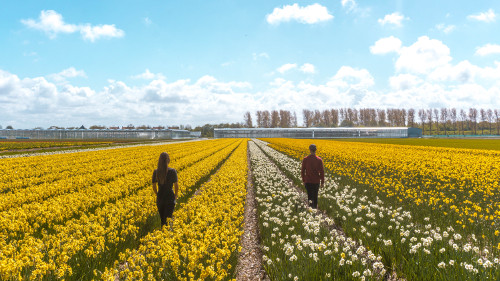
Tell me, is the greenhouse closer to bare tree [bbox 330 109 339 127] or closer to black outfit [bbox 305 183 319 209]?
bare tree [bbox 330 109 339 127]

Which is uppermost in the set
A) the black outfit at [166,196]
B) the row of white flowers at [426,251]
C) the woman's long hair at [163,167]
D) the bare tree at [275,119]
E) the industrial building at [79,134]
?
the bare tree at [275,119]

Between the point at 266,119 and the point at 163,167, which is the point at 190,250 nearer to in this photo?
the point at 163,167

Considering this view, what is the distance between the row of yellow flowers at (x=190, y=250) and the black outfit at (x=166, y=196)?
17.1 inches

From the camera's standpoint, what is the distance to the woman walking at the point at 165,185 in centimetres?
764

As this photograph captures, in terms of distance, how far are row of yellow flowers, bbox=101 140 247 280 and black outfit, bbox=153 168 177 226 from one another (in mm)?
434

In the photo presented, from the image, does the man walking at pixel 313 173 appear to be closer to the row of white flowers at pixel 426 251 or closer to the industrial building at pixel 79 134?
the row of white flowers at pixel 426 251

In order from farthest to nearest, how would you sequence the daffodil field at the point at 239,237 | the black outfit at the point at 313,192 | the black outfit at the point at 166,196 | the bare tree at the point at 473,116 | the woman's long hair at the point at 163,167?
the bare tree at the point at 473,116 < the black outfit at the point at 313,192 < the black outfit at the point at 166,196 < the woman's long hair at the point at 163,167 < the daffodil field at the point at 239,237

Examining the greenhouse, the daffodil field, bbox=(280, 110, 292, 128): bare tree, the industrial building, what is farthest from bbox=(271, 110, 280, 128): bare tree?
the daffodil field

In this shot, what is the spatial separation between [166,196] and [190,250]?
2700 mm

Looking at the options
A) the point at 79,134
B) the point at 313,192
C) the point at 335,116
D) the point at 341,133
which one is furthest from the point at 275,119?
the point at 313,192

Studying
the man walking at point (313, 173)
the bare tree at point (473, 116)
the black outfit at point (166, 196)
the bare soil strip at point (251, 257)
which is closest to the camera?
the bare soil strip at point (251, 257)

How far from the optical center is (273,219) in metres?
7.64

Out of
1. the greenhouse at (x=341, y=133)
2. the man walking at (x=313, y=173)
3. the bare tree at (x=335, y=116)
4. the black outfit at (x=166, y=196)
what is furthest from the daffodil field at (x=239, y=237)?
the bare tree at (x=335, y=116)

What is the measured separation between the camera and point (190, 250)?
5488mm
